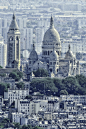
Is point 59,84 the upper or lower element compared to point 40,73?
upper

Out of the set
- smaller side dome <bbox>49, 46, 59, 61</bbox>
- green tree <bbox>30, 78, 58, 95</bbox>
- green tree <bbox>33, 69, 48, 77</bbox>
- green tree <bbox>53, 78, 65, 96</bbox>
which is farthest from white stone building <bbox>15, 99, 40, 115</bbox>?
smaller side dome <bbox>49, 46, 59, 61</bbox>

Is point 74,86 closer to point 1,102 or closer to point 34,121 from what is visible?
point 1,102

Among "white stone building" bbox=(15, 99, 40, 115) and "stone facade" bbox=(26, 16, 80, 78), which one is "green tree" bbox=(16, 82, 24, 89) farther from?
"white stone building" bbox=(15, 99, 40, 115)

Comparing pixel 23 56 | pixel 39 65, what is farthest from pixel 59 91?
pixel 23 56

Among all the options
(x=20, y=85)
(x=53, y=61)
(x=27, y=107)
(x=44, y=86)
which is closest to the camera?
(x=27, y=107)

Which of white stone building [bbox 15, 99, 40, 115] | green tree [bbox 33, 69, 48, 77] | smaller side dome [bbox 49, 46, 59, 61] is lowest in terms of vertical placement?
green tree [bbox 33, 69, 48, 77]

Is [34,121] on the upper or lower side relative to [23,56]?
upper

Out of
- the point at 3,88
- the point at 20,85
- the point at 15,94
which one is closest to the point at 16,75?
the point at 20,85

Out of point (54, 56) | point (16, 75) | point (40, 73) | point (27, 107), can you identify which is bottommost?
point (40, 73)

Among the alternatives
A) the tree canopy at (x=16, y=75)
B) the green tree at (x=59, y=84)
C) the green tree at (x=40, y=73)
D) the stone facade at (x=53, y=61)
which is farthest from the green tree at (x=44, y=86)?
the stone facade at (x=53, y=61)

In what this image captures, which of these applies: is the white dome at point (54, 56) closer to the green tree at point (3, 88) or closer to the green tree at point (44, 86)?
the green tree at point (44, 86)

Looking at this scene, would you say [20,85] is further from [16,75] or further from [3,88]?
[16,75]
